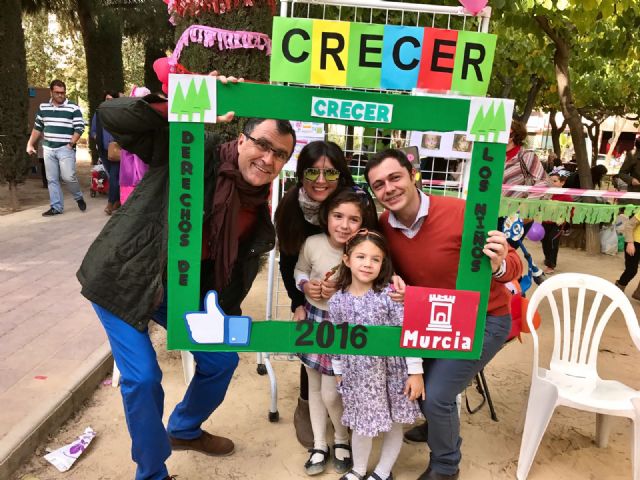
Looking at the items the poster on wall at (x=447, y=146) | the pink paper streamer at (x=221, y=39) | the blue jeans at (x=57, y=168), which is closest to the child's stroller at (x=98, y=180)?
the blue jeans at (x=57, y=168)

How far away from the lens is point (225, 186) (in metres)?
1.96

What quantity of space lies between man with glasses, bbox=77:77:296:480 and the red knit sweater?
689 millimetres

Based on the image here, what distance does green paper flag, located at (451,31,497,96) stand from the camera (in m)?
2.25

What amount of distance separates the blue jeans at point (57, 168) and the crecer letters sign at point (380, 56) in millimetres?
6334

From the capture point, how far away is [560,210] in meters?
4.69

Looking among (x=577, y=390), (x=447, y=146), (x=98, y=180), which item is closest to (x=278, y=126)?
(x=447, y=146)

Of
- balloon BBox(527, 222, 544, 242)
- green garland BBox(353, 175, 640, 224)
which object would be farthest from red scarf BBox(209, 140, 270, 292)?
balloon BBox(527, 222, 544, 242)

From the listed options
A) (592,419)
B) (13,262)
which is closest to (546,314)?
(592,419)

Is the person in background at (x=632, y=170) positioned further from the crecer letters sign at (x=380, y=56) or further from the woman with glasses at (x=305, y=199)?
the woman with glasses at (x=305, y=199)

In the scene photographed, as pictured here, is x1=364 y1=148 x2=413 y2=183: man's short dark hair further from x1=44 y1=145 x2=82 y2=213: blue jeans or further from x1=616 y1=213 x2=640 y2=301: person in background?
x1=44 y1=145 x2=82 y2=213: blue jeans

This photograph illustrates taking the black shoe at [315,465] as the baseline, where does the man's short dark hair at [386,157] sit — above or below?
above

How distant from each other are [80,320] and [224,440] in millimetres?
1936

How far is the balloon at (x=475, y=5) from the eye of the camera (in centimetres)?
258

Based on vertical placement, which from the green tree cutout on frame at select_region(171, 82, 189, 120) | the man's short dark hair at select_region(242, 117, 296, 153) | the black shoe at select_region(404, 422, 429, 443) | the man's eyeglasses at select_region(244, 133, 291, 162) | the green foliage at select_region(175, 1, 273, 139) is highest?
the green foliage at select_region(175, 1, 273, 139)
